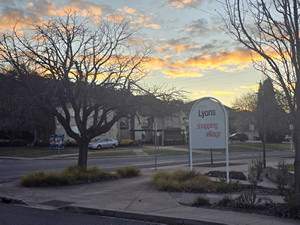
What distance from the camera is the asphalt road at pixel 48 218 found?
8.80m

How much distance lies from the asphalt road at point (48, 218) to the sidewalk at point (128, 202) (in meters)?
0.41

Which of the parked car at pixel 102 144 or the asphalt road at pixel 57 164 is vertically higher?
the parked car at pixel 102 144

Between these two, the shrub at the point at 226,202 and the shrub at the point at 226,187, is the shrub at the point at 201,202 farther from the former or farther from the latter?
the shrub at the point at 226,187

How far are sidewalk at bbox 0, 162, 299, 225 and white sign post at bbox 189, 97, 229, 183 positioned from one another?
105 inches

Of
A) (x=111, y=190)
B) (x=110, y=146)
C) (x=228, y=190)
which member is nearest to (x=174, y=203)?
(x=228, y=190)

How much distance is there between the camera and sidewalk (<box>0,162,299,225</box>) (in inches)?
342

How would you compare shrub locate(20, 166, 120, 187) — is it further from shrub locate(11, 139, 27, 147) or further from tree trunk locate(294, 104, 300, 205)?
shrub locate(11, 139, 27, 147)

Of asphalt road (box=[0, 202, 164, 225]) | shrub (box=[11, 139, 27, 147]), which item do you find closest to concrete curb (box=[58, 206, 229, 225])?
asphalt road (box=[0, 202, 164, 225])

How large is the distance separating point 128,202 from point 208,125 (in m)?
5.18

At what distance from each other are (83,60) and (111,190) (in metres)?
6.67

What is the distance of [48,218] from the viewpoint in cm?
933

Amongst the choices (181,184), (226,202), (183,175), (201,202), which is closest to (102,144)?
(183,175)

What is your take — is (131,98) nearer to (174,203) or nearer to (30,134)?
(174,203)

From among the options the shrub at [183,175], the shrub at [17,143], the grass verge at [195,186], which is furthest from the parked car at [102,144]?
the grass verge at [195,186]
